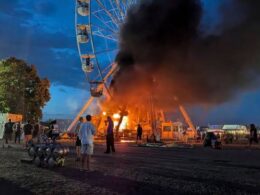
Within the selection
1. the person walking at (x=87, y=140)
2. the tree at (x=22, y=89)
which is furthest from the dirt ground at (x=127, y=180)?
the tree at (x=22, y=89)

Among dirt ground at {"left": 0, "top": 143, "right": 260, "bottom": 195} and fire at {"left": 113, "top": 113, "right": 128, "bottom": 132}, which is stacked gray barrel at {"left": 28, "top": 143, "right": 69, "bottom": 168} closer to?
dirt ground at {"left": 0, "top": 143, "right": 260, "bottom": 195}

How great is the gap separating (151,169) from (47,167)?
128 inches

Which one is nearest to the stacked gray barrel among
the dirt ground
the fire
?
the dirt ground

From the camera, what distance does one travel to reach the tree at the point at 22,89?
5050cm

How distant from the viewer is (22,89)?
5203 cm

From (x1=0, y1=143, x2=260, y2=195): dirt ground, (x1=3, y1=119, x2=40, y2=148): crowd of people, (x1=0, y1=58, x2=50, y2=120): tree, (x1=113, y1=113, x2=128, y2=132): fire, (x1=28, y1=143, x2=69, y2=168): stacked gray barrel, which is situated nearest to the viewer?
(x1=0, y1=143, x2=260, y2=195): dirt ground

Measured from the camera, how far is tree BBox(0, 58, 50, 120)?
166 ft

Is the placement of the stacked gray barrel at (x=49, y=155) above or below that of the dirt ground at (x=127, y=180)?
above

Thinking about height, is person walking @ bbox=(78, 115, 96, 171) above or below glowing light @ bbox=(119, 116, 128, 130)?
below

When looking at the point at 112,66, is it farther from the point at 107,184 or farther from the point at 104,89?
the point at 107,184

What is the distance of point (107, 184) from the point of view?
9.47m

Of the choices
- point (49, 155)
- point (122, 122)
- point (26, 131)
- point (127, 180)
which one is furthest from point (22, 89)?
point (127, 180)

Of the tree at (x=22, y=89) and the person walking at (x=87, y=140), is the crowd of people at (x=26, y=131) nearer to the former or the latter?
the person walking at (x=87, y=140)

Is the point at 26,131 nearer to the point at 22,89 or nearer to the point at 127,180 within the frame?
the point at 127,180
